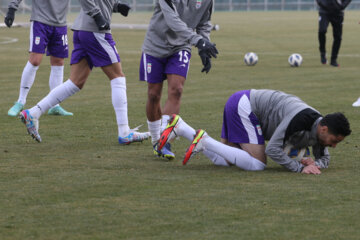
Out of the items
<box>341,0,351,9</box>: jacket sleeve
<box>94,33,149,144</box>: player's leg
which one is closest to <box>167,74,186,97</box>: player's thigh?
<box>94,33,149,144</box>: player's leg

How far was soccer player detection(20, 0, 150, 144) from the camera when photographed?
26.8ft

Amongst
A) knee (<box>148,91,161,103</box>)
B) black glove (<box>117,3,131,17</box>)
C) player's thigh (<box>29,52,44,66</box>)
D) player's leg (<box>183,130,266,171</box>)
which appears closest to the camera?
player's leg (<box>183,130,266,171</box>)

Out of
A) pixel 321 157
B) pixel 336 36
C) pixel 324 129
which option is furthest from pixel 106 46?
pixel 336 36

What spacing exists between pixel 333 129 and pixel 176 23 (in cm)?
198

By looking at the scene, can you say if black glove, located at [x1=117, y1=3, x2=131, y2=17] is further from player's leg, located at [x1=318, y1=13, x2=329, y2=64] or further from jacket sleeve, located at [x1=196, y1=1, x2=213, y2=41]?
player's leg, located at [x1=318, y1=13, x2=329, y2=64]

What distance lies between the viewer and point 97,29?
830cm

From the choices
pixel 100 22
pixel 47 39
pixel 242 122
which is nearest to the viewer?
pixel 242 122

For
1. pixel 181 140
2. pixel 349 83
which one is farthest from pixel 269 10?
pixel 181 140

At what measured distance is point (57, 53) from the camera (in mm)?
10734

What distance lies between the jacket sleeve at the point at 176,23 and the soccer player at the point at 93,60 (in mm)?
828

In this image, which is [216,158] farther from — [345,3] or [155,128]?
[345,3]

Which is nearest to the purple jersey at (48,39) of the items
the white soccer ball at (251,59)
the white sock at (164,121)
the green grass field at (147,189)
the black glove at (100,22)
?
the green grass field at (147,189)

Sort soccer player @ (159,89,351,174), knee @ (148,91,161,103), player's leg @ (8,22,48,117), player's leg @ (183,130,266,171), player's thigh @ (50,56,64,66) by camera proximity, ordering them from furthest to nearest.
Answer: player's thigh @ (50,56,64,66)
player's leg @ (8,22,48,117)
knee @ (148,91,161,103)
player's leg @ (183,130,266,171)
soccer player @ (159,89,351,174)

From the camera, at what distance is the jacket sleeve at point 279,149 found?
6582 mm
